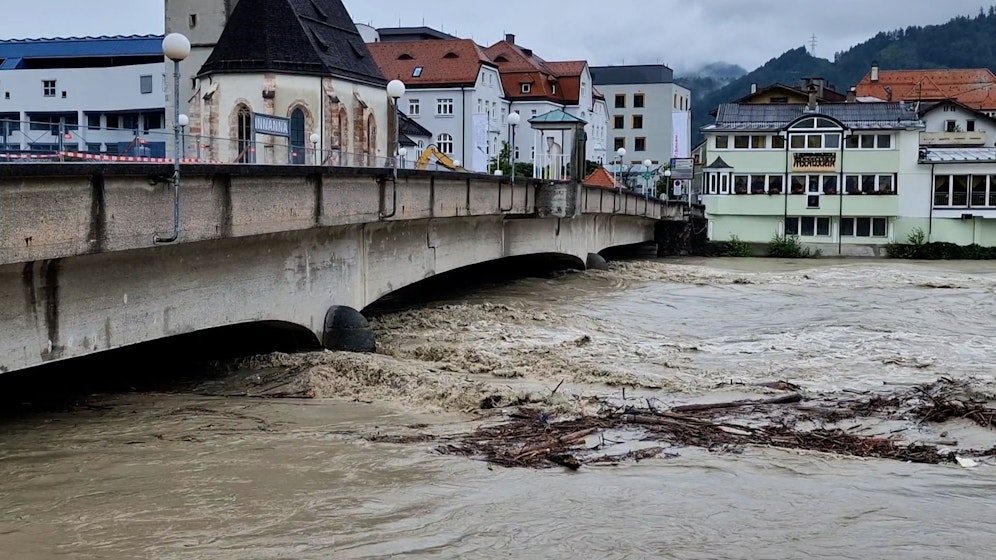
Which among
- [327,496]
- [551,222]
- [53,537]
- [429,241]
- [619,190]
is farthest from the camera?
[619,190]

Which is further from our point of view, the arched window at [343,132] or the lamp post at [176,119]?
the arched window at [343,132]

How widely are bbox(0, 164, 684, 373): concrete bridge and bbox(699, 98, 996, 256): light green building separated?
139 feet

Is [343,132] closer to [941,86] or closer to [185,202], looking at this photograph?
[185,202]

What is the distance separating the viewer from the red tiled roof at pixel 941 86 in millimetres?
100125

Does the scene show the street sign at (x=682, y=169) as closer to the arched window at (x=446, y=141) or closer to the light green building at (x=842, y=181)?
the light green building at (x=842, y=181)

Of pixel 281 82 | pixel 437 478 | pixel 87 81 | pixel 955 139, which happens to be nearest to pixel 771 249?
pixel 955 139

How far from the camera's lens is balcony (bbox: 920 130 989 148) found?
78.9 meters

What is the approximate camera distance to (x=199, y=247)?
15719 mm

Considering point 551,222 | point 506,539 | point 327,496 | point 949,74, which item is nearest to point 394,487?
point 327,496

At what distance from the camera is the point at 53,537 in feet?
32.1

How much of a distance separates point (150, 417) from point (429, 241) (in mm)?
11335

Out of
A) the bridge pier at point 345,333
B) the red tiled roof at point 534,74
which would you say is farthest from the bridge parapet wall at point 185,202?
the red tiled roof at point 534,74

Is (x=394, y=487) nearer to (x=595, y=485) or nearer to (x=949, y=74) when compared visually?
(x=595, y=485)

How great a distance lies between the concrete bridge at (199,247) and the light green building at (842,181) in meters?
42.4
